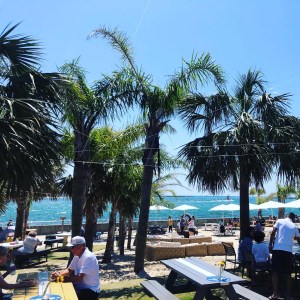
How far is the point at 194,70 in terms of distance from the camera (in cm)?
1150

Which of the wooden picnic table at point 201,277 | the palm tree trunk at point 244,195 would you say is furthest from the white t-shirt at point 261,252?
the palm tree trunk at point 244,195

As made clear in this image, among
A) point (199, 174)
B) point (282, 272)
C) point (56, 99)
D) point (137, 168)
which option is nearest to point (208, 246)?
point (137, 168)

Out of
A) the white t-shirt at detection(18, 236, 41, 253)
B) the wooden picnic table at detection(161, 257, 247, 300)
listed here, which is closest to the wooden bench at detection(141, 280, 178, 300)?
the wooden picnic table at detection(161, 257, 247, 300)

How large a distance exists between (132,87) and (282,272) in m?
6.73

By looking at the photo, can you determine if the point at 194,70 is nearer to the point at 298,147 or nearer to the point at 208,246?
the point at 298,147

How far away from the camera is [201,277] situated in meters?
5.64

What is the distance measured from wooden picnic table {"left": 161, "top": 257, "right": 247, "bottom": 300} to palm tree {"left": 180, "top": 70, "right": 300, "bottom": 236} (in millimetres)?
4056

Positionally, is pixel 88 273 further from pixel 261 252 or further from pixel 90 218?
pixel 90 218

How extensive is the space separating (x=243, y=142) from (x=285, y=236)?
387 cm

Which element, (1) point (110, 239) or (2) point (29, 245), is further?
(1) point (110, 239)

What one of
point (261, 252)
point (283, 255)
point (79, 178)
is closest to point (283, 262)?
point (283, 255)

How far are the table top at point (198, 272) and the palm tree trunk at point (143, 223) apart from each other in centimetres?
401

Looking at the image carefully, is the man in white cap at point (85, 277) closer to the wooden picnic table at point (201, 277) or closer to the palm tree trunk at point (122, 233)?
the wooden picnic table at point (201, 277)

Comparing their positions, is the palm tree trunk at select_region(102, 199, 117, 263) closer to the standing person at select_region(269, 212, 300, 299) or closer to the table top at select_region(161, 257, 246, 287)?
the table top at select_region(161, 257, 246, 287)
